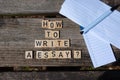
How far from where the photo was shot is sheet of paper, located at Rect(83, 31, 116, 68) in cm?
307

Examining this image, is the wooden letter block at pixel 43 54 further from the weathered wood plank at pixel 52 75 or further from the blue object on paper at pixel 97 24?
the blue object on paper at pixel 97 24

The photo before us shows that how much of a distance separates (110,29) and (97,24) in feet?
0.26

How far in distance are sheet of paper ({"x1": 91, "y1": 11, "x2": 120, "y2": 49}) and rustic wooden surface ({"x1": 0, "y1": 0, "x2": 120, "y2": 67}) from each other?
7 cm

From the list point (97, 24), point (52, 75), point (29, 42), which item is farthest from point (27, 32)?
point (97, 24)

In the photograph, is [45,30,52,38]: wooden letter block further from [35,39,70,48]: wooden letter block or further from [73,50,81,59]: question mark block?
[73,50,81,59]: question mark block

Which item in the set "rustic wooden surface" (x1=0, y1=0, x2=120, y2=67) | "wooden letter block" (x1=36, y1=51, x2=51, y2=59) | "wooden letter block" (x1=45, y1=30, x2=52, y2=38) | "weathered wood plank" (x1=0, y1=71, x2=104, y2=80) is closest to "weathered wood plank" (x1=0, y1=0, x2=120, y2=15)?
"rustic wooden surface" (x1=0, y1=0, x2=120, y2=67)

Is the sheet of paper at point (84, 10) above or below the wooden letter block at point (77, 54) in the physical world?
above

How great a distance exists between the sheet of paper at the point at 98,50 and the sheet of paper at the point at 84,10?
0.28 feet

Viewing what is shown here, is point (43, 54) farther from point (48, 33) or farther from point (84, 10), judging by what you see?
point (84, 10)

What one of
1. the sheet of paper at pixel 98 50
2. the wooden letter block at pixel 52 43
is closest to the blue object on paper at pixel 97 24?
the sheet of paper at pixel 98 50

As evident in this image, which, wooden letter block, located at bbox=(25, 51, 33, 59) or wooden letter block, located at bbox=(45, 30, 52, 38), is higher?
wooden letter block, located at bbox=(45, 30, 52, 38)

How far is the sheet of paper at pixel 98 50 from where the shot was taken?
3.07 m

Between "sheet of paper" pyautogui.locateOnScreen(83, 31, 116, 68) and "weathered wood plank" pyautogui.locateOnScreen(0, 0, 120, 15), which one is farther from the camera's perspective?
"weathered wood plank" pyautogui.locateOnScreen(0, 0, 120, 15)

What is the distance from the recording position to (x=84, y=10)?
123 inches
